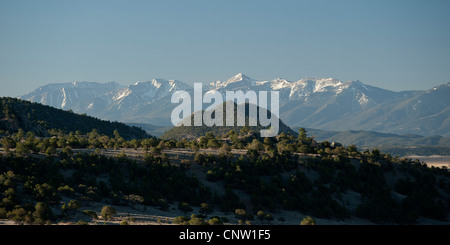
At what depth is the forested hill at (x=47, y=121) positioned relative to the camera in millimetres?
130750

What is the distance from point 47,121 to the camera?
535ft

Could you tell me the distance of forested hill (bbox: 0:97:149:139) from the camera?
130750 mm

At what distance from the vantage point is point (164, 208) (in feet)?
207

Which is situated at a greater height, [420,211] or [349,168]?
[349,168]

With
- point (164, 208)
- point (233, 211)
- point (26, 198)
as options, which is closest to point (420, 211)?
point (233, 211)

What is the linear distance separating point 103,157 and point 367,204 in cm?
4124

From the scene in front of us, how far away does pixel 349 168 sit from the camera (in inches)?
3698
